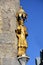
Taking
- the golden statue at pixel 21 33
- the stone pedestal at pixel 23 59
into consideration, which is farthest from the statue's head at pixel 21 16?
→ the stone pedestal at pixel 23 59

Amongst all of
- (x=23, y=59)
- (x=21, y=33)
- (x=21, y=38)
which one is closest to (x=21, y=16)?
(x=21, y=33)

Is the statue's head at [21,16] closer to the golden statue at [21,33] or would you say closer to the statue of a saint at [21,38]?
the golden statue at [21,33]

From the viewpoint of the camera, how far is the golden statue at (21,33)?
7.96 meters

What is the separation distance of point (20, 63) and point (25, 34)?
67 centimetres

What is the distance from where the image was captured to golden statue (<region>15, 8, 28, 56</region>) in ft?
26.1

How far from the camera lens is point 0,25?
321 inches

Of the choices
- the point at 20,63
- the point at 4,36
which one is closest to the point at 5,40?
the point at 4,36

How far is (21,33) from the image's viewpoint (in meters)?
8.07

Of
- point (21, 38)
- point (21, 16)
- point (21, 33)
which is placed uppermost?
point (21, 16)

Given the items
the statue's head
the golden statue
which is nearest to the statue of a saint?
the golden statue

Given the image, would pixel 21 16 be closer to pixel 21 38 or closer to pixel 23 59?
pixel 21 38

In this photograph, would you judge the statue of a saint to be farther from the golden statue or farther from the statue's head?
the statue's head

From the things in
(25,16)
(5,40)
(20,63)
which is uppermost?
(25,16)

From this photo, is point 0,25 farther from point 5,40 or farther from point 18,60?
point 18,60
